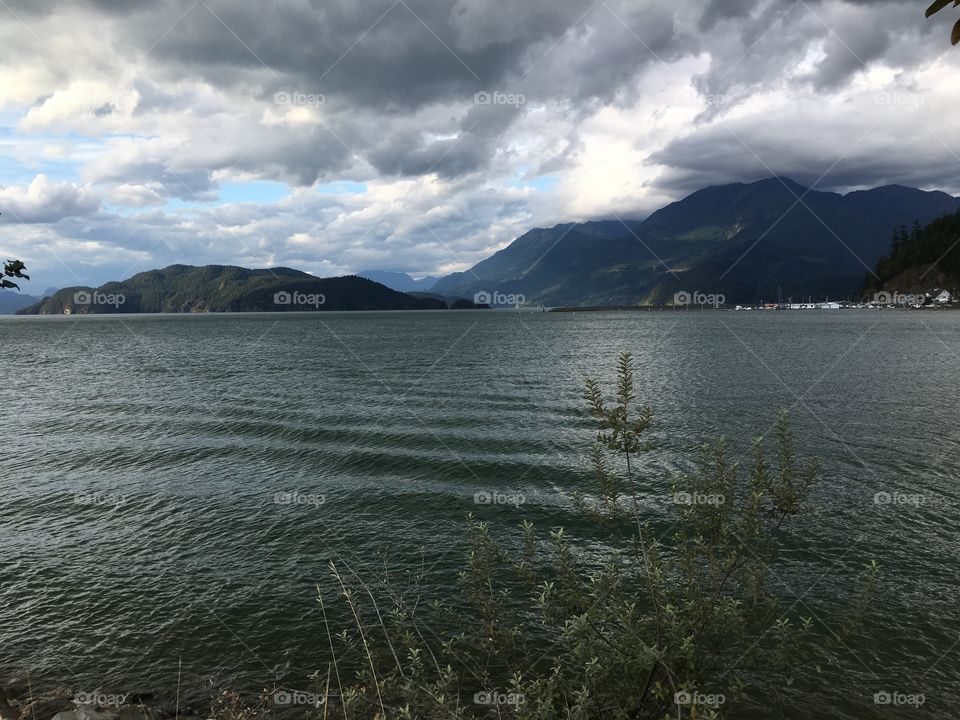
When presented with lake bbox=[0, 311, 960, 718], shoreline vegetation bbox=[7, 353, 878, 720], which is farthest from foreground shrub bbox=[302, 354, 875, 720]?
lake bbox=[0, 311, 960, 718]

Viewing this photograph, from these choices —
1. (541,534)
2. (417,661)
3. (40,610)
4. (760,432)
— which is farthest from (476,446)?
(417,661)

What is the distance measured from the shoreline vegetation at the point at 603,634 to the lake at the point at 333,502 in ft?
2.69

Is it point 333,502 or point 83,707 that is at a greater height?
point 333,502

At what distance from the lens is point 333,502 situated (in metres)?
22.9

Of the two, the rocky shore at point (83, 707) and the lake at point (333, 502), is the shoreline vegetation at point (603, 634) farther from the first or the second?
the lake at point (333, 502)

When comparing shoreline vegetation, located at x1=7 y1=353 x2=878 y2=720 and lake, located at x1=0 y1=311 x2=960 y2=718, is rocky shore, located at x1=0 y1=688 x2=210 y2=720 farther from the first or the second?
lake, located at x1=0 y1=311 x2=960 y2=718

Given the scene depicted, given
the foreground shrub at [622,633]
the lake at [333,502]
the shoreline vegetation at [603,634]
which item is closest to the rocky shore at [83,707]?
the shoreline vegetation at [603,634]

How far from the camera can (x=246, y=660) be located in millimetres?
13086

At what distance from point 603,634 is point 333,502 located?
54.1 feet

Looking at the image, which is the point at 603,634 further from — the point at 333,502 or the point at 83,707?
the point at 333,502

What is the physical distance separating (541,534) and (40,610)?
15584 millimetres

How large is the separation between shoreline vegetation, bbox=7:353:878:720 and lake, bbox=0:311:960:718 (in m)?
0.82

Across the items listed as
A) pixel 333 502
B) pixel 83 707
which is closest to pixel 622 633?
pixel 83 707

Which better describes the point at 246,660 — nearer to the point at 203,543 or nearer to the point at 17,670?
the point at 17,670
